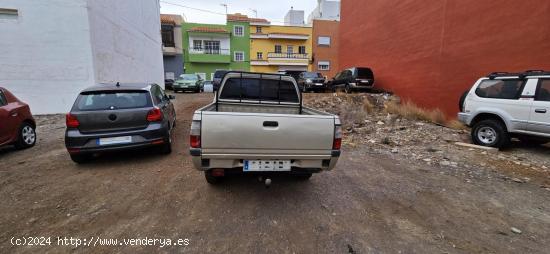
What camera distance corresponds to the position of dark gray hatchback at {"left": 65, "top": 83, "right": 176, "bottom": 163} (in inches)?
174

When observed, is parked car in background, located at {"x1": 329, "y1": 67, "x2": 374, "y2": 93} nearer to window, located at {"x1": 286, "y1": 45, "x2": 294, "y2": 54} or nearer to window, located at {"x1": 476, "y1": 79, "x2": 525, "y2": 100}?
window, located at {"x1": 476, "y1": 79, "x2": 525, "y2": 100}

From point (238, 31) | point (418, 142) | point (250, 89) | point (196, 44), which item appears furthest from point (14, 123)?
point (238, 31)

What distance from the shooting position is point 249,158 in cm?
292

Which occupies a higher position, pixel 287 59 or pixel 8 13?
pixel 287 59

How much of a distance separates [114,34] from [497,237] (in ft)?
49.5

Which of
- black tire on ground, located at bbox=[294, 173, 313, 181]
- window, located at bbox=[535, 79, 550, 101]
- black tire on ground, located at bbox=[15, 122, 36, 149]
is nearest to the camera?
black tire on ground, located at bbox=[294, 173, 313, 181]

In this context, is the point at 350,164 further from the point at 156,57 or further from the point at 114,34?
the point at 156,57

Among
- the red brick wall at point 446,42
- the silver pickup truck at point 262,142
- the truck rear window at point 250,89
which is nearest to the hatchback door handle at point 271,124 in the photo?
the silver pickup truck at point 262,142

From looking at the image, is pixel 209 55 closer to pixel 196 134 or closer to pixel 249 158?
pixel 196 134

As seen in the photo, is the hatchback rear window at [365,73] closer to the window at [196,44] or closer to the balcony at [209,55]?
the balcony at [209,55]

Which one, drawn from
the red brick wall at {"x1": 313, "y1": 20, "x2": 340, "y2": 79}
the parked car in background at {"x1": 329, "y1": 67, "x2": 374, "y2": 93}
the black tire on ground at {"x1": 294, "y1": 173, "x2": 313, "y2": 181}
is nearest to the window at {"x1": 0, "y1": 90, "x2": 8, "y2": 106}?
the black tire on ground at {"x1": 294, "y1": 173, "x2": 313, "y2": 181}

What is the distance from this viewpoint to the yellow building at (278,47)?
3469 centimetres

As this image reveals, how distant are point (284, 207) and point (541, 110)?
6.09m

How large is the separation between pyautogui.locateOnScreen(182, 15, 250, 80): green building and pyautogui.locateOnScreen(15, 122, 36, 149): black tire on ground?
28.8m
